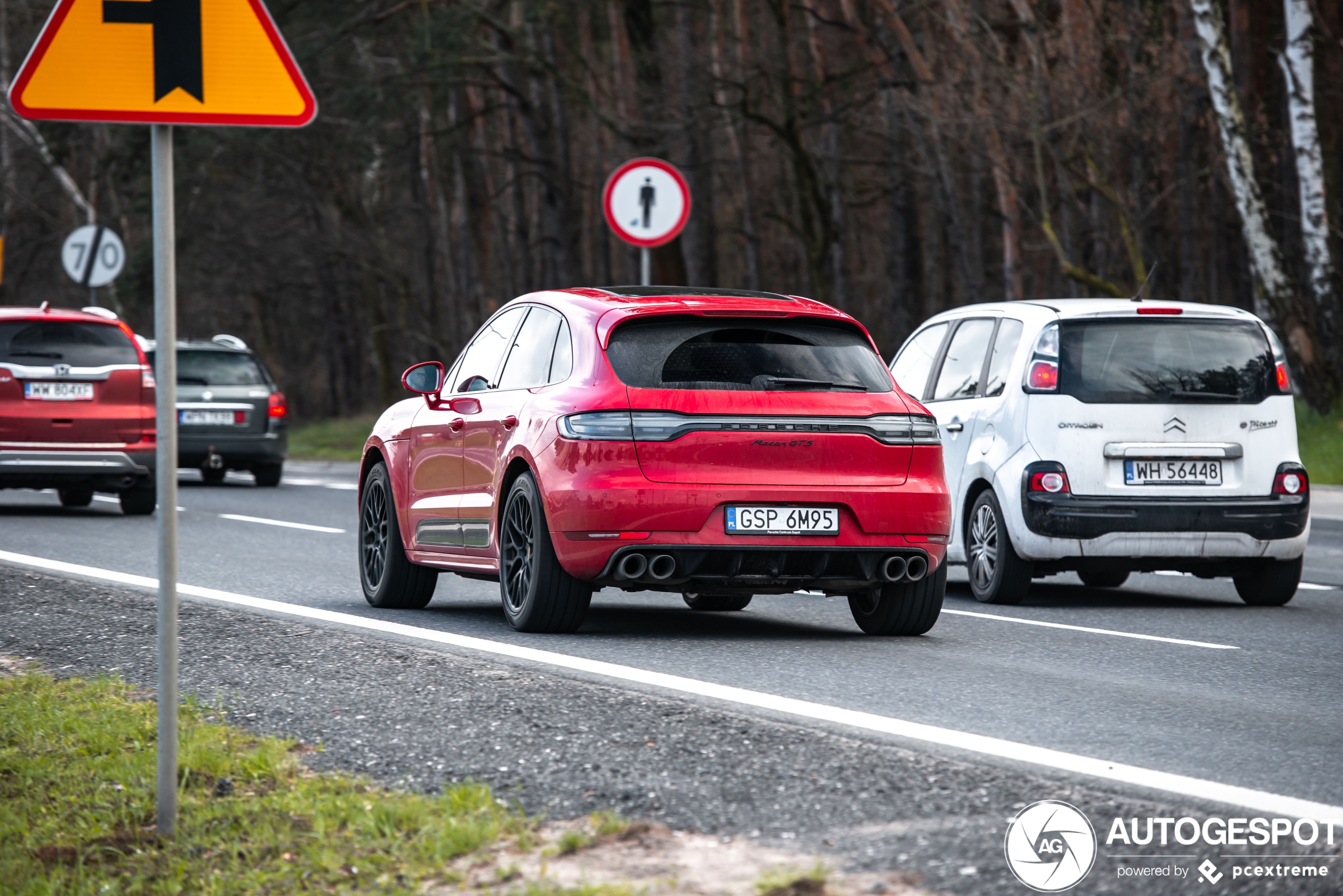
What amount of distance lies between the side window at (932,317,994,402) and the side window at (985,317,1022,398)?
121 mm

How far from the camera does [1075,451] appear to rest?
35.0 feet

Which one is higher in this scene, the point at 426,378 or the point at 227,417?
the point at 426,378

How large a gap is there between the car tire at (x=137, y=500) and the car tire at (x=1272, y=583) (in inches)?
409

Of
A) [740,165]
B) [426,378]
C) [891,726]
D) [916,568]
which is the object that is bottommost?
[891,726]

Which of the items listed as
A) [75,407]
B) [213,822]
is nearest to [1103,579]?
[213,822]

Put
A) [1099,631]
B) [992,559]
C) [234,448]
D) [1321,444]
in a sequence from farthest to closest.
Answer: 1. [234,448]
2. [1321,444]
3. [992,559]
4. [1099,631]

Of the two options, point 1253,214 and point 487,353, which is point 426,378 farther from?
point 1253,214

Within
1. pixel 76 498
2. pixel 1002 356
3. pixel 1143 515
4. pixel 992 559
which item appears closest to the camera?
pixel 1143 515

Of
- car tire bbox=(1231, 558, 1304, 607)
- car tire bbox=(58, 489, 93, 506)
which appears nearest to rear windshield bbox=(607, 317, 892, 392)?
car tire bbox=(1231, 558, 1304, 607)

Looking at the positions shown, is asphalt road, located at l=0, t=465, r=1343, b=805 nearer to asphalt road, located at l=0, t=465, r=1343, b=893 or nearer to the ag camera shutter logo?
asphalt road, located at l=0, t=465, r=1343, b=893

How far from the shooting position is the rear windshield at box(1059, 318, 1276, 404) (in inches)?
422

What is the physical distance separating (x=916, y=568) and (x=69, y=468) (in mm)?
10611

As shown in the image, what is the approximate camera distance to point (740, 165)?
42875 mm

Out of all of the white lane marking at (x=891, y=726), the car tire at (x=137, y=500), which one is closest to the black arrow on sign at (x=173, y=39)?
the white lane marking at (x=891, y=726)
